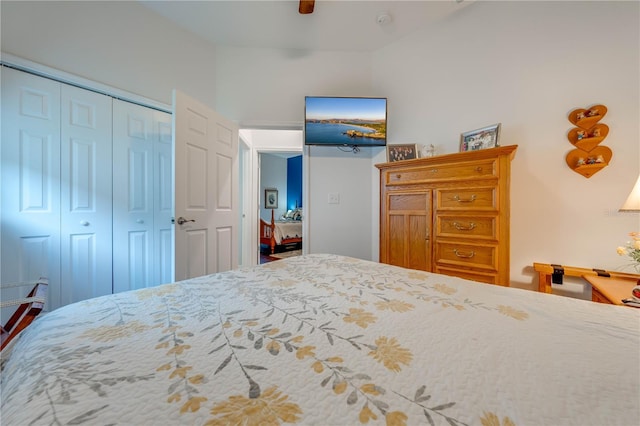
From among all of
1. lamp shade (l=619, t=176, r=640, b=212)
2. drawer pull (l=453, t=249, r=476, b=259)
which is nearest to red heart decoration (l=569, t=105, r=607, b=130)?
lamp shade (l=619, t=176, r=640, b=212)

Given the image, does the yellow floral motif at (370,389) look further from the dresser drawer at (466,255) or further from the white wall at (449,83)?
the white wall at (449,83)

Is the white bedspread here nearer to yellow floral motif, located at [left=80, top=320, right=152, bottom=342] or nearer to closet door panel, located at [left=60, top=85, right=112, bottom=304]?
closet door panel, located at [left=60, top=85, right=112, bottom=304]

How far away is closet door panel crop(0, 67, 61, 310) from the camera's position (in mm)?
1522

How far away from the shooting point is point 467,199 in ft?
5.68

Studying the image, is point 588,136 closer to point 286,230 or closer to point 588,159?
point 588,159

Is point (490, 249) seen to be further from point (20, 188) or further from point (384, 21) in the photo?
point (20, 188)

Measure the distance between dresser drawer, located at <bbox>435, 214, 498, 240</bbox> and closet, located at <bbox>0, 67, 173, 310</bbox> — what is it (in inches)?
96.2

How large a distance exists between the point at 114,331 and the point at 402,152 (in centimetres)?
236

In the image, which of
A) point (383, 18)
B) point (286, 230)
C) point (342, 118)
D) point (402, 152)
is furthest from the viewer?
point (286, 230)

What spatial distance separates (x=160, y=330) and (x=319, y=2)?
8.34 feet

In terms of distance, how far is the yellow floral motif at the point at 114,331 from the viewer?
1.82ft

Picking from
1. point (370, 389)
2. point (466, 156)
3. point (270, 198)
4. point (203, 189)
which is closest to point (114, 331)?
point (370, 389)

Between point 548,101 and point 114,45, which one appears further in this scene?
point 114,45

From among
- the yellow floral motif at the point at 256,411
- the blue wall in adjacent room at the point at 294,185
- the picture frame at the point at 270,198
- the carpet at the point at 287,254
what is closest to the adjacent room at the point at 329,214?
the yellow floral motif at the point at 256,411
